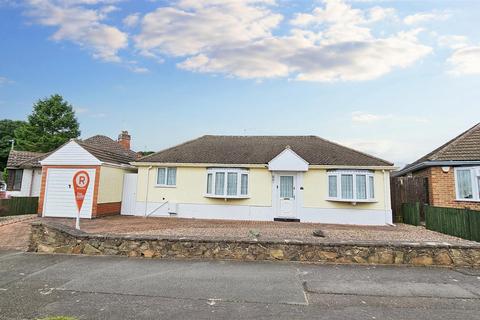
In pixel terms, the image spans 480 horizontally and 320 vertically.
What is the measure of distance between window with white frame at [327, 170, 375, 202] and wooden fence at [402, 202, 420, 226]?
2.02 metres

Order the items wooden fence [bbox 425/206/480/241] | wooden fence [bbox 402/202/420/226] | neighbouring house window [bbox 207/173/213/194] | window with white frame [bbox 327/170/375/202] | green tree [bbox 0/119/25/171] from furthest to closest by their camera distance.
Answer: green tree [bbox 0/119/25/171], neighbouring house window [bbox 207/173/213/194], window with white frame [bbox 327/170/375/202], wooden fence [bbox 402/202/420/226], wooden fence [bbox 425/206/480/241]

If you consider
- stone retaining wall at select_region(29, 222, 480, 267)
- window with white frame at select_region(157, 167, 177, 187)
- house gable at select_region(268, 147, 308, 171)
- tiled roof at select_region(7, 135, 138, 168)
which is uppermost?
tiled roof at select_region(7, 135, 138, 168)

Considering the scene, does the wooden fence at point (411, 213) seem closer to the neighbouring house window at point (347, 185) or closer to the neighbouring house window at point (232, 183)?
the neighbouring house window at point (347, 185)

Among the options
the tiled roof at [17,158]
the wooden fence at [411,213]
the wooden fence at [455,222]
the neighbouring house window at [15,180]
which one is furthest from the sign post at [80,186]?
the neighbouring house window at [15,180]

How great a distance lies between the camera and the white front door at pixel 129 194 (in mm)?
15281

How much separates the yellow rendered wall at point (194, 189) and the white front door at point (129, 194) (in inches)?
13.1

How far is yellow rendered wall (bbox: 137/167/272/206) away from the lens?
47.3 feet

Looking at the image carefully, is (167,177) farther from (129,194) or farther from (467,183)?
(467,183)

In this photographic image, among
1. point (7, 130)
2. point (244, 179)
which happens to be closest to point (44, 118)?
point (7, 130)

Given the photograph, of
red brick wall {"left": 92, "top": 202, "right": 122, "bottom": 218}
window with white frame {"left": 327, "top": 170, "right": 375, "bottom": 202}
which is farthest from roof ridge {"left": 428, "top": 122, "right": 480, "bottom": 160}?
red brick wall {"left": 92, "top": 202, "right": 122, "bottom": 218}

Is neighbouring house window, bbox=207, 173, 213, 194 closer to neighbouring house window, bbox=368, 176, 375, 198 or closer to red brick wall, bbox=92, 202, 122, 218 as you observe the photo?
red brick wall, bbox=92, 202, 122, 218

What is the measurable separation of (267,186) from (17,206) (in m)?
16.1

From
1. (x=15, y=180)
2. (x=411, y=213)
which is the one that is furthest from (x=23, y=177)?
(x=411, y=213)

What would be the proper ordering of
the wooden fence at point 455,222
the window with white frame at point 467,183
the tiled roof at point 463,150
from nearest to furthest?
1. the wooden fence at point 455,222
2. the window with white frame at point 467,183
3. the tiled roof at point 463,150
